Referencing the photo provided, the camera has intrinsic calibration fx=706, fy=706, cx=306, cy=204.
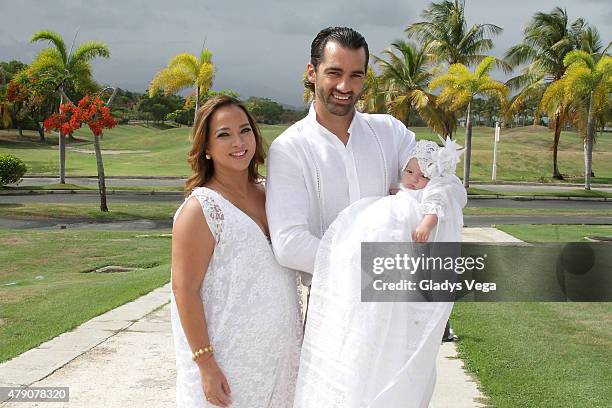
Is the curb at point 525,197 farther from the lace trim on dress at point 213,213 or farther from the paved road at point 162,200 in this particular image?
the lace trim on dress at point 213,213

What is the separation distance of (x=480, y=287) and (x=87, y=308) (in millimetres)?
5814

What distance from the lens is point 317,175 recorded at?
2916 millimetres

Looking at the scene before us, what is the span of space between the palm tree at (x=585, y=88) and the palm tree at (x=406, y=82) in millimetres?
4894

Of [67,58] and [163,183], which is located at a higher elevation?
[67,58]

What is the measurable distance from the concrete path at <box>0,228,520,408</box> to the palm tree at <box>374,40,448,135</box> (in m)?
26.5

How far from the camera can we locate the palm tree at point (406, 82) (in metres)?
32.6

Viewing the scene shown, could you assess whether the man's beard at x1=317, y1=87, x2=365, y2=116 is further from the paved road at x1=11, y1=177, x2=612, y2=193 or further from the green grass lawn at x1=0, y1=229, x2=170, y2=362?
the paved road at x1=11, y1=177, x2=612, y2=193

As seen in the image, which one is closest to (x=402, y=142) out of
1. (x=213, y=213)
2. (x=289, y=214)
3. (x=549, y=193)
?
(x=289, y=214)

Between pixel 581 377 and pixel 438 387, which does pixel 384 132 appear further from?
pixel 581 377

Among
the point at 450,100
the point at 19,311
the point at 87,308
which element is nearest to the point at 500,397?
the point at 87,308

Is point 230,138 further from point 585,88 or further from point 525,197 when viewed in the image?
point 585,88

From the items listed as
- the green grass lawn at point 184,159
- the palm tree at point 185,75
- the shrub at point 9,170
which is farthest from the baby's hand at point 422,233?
the green grass lawn at point 184,159

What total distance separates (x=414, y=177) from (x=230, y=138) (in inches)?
30.4

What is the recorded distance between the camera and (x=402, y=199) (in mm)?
2650
